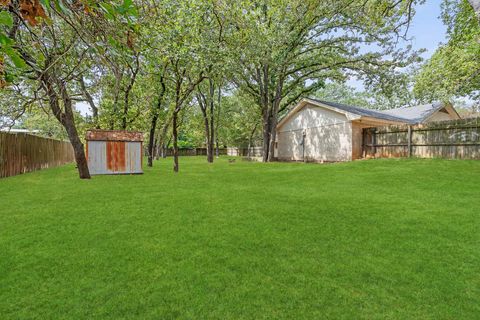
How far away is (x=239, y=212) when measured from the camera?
205 inches

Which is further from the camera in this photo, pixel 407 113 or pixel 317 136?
pixel 407 113

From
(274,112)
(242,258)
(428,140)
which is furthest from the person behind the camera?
(274,112)

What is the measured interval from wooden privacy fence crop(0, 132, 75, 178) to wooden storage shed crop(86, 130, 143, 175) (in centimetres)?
305

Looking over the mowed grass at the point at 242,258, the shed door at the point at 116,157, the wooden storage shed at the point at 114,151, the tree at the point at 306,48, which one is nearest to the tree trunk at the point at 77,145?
the wooden storage shed at the point at 114,151

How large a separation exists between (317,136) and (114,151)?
13782 mm

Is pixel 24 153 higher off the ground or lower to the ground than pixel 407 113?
lower

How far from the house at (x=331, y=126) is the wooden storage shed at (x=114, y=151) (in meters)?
12.3

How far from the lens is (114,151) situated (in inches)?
483

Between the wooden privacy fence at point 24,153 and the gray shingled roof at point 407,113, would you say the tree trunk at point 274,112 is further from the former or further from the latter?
the wooden privacy fence at point 24,153

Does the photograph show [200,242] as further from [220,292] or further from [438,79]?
[438,79]

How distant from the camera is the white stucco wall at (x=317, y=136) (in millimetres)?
17406

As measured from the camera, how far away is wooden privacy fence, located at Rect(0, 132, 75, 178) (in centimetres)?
1093

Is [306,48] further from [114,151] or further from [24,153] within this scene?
[24,153]

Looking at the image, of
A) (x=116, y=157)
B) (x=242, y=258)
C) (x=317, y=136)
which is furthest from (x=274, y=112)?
(x=242, y=258)
